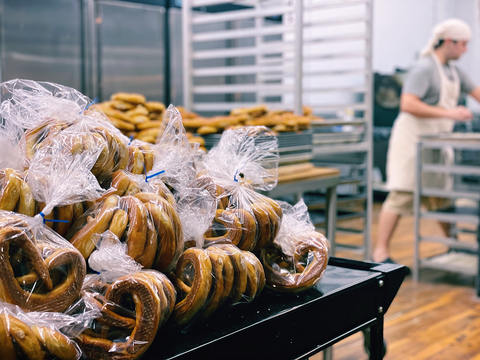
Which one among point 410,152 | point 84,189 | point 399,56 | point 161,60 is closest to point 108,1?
point 161,60

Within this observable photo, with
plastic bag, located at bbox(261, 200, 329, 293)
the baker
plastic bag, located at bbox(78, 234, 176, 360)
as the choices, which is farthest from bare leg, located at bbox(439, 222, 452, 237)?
plastic bag, located at bbox(78, 234, 176, 360)

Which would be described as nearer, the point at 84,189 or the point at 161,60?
the point at 84,189

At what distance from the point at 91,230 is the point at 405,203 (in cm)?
347

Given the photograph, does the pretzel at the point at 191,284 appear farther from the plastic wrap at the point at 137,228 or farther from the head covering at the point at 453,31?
the head covering at the point at 453,31

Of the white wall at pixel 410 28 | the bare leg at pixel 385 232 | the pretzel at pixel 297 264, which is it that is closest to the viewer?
the pretzel at pixel 297 264

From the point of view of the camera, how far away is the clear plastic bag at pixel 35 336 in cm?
59

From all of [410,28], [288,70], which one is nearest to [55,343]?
[288,70]

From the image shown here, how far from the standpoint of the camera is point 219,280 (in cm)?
79

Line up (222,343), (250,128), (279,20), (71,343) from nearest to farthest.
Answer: (71,343) < (222,343) < (250,128) < (279,20)

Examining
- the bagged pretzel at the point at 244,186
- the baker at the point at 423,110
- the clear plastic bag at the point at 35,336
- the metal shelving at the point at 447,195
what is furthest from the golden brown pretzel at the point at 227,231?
the baker at the point at 423,110

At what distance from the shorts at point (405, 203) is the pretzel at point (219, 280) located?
10.8ft

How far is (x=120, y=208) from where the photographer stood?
0.78 m

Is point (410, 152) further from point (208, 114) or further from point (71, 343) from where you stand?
point (71, 343)

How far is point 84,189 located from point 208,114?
12.8ft
